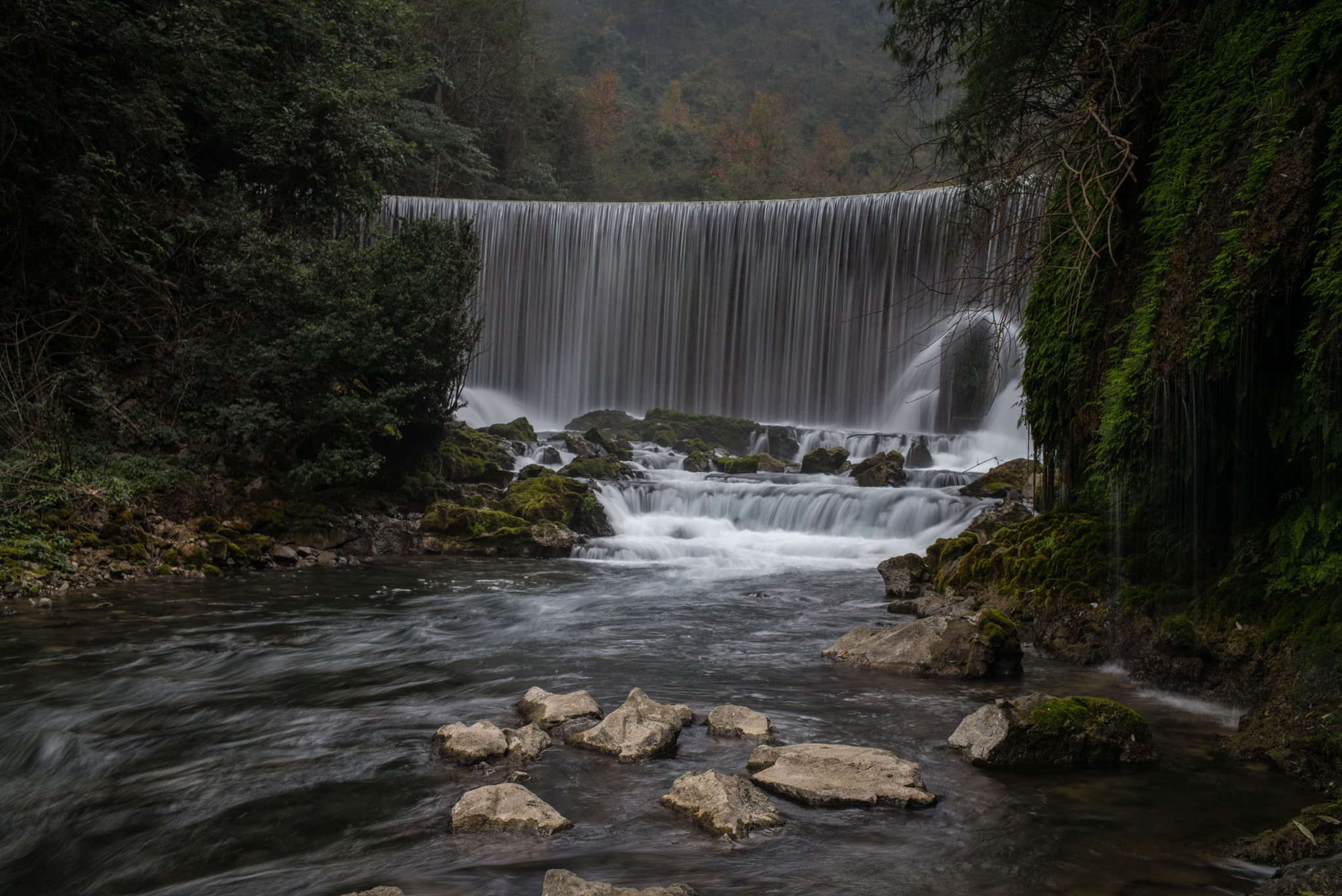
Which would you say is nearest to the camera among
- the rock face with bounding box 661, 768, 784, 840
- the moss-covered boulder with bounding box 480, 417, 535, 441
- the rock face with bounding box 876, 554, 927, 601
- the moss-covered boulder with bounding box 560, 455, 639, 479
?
the rock face with bounding box 661, 768, 784, 840

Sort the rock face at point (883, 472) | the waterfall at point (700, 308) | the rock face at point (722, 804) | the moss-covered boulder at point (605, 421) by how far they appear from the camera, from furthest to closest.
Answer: the waterfall at point (700, 308) → the moss-covered boulder at point (605, 421) → the rock face at point (883, 472) → the rock face at point (722, 804)

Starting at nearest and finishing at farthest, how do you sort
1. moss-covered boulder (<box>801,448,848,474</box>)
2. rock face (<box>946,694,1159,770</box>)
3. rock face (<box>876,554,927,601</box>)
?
rock face (<box>946,694,1159,770</box>), rock face (<box>876,554,927,601</box>), moss-covered boulder (<box>801,448,848,474</box>)

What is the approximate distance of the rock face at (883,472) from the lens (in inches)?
664

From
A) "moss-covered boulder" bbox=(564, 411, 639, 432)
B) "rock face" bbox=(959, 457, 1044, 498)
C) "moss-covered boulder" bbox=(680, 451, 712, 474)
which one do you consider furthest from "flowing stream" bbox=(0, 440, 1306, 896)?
"moss-covered boulder" bbox=(564, 411, 639, 432)

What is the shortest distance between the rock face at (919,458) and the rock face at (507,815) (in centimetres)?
1701

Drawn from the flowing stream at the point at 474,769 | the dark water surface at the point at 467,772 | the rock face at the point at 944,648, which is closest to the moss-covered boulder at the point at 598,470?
the flowing stream at the point at 474,769

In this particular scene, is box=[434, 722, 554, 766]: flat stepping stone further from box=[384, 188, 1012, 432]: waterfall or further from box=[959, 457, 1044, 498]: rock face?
box=[384, 188, 1012, 432]: waterfall

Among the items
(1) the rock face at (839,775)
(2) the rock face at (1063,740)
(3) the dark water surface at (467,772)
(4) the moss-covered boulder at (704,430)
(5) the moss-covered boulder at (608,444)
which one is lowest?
(3) the dark water surface at (467,772)

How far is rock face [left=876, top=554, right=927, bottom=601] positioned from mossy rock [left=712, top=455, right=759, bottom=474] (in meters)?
9.44

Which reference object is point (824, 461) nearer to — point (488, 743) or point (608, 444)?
point (608, 444)

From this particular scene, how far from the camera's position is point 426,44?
106 feet

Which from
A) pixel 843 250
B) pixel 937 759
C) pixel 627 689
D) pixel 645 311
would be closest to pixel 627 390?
pixel 645 311

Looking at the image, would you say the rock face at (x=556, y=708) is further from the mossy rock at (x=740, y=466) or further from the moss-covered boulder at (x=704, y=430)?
the moss-covered boulder at (x=704, y=430)

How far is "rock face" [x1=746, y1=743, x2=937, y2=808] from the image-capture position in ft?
13.1
